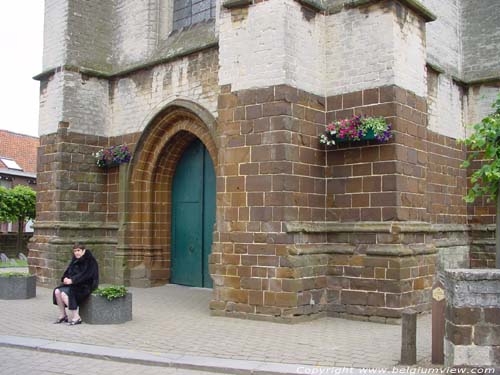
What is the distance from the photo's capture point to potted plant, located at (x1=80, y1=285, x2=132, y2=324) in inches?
346

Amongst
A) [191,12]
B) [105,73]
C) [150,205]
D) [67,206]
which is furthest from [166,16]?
[67,206]

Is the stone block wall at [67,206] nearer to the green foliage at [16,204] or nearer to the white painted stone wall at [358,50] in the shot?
the white painted stone wall at [358,50]

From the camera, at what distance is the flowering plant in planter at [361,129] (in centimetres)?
923

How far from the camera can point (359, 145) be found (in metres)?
9.70

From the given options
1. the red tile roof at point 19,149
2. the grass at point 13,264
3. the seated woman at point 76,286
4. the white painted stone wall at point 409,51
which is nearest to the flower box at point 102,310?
the seated woman at point 76,286

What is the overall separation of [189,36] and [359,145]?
5388 millimetres

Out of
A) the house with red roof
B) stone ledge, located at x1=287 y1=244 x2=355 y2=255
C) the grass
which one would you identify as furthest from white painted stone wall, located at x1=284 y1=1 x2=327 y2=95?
the house with red roof

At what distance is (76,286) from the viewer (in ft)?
29.0

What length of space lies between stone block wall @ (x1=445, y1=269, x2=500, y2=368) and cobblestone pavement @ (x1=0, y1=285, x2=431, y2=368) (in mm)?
872

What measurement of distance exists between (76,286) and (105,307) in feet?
1.76

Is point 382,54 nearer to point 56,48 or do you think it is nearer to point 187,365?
point 187,365

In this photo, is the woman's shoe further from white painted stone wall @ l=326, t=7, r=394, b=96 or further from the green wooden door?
white painted stone wall @ l=326, t=7, r=394, b=96

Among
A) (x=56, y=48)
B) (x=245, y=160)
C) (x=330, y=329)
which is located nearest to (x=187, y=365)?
(x=330, y=329)

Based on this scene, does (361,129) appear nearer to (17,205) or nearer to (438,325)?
(438,325)
